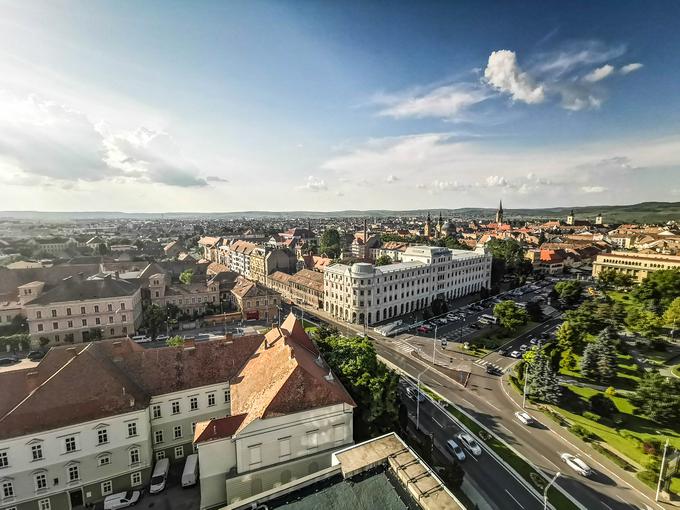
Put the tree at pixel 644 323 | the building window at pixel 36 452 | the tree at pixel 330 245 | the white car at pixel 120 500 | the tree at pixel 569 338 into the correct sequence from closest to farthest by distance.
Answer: the building window at pixel 36 452, the white car at pixel 120 500, the tree at pixel 569 338, the tree at pixel 644 323, the tree at pixel 330 245

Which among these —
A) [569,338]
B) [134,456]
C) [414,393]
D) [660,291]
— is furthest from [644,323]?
[134,456]

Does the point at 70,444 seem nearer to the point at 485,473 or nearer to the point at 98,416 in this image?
the point at 98,416

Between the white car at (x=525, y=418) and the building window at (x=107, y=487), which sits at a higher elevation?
the building window at (x=107, y=487)

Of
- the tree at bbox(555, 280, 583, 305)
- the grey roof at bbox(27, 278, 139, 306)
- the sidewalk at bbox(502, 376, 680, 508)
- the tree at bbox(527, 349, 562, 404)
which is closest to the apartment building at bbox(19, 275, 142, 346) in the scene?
the grey roof at bbox(27, 278, 139, 306)

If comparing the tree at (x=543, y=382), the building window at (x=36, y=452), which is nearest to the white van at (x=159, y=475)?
the building window at (x=36, y=452)

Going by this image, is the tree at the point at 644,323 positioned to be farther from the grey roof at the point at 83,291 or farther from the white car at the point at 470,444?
the grey roof at the point at 83,291

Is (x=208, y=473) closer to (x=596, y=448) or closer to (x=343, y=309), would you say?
(x=596, y=448)

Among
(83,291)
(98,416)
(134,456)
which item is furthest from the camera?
(83,291)

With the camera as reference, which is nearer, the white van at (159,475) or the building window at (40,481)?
the building window at (40,481)
